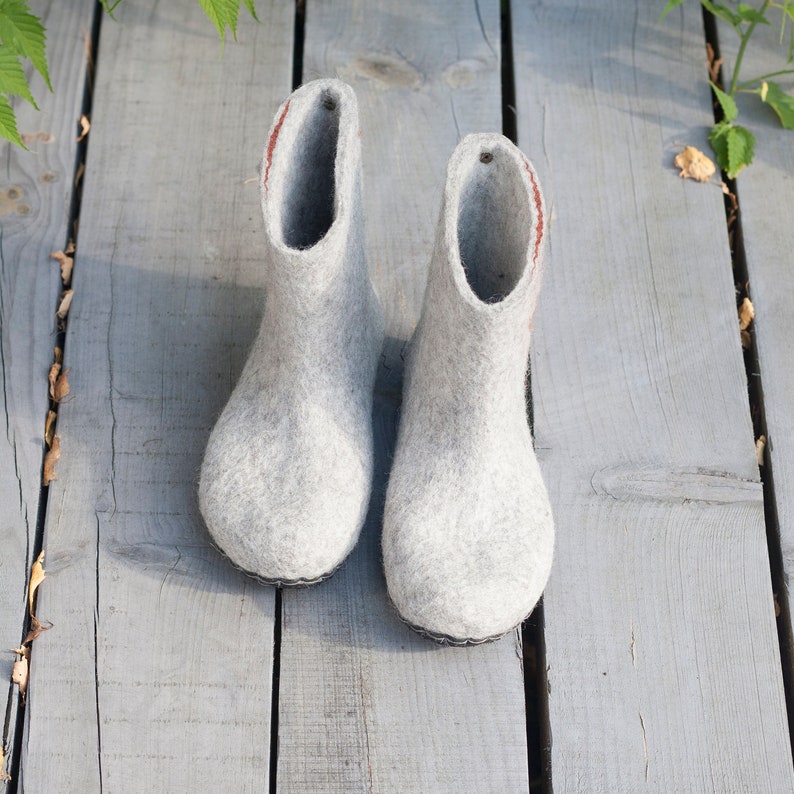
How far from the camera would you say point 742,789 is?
0.97 m

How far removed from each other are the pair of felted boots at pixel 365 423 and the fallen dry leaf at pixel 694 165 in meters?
0.49

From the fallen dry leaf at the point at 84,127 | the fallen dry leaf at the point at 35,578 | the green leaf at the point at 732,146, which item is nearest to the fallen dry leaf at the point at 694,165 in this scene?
the green leaf at the point at 732,146

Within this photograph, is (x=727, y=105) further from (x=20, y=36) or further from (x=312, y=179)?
(x=20, y=36)

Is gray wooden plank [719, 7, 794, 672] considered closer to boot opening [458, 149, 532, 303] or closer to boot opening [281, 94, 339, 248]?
boot opening [458, 149, 532, 303]

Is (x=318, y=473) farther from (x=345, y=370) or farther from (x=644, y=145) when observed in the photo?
(x=644, y=145)

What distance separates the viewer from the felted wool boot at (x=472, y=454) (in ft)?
2.85

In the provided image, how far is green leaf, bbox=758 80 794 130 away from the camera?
1319 millimetres

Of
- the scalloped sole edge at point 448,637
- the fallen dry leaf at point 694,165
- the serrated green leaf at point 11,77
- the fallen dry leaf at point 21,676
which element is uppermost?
the serrated green leaf at point 11,77

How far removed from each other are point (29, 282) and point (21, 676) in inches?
17.8

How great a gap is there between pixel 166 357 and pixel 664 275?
58 centimetres

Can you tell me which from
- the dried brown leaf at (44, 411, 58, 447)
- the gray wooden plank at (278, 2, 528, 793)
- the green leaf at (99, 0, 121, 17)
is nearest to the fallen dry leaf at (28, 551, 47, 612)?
the dried brown leaf at (44, 411, 58, 447)

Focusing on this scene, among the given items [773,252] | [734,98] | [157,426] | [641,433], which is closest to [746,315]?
[773,252]

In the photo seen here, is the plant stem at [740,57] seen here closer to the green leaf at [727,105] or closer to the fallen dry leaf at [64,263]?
the green leaf at [727,105]

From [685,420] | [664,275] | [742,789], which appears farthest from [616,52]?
[742,789]
